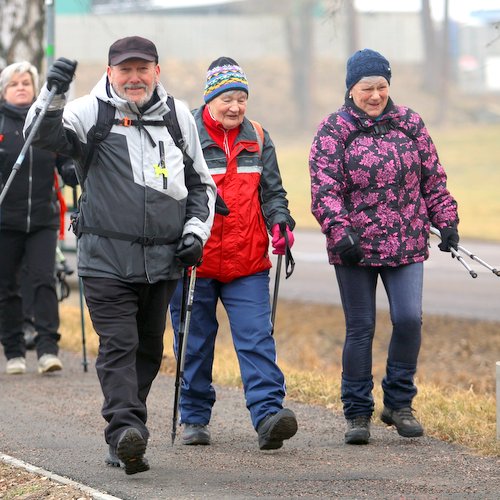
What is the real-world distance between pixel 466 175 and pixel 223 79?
3564cm

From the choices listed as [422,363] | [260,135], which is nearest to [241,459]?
[260,135]

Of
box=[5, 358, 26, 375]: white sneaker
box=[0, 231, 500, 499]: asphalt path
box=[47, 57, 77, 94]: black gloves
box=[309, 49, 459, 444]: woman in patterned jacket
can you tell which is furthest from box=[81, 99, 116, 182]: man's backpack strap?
box=[5, 358, 26, 375]: white sneaker

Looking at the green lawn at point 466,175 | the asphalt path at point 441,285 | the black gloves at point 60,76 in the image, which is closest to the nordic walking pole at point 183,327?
the black gloves at point 60,76

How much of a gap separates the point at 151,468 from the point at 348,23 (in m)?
53.0

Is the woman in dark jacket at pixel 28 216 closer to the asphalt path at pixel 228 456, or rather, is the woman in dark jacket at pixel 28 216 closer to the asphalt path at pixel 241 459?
the asphalt path at pixel 228 456

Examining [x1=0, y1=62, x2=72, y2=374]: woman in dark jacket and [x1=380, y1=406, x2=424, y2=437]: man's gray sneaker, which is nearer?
[x1=380, y1=406, x2=424, y2=437]: man's gray sneaker

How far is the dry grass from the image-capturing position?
7545 millimetres

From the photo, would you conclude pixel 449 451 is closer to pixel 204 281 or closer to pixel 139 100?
pixel 204 281

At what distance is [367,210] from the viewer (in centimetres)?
702

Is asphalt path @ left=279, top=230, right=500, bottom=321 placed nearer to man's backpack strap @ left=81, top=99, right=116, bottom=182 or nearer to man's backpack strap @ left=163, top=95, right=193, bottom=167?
man's backpack strap @ left=163, top=95, right=193, bottom=167

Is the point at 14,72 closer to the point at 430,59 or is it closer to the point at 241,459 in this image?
the point at 241,459

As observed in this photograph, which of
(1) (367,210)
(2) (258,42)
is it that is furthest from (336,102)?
(1) (367,210)

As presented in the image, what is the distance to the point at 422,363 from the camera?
1212 centimetres

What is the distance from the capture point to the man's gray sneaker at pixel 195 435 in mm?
7129
